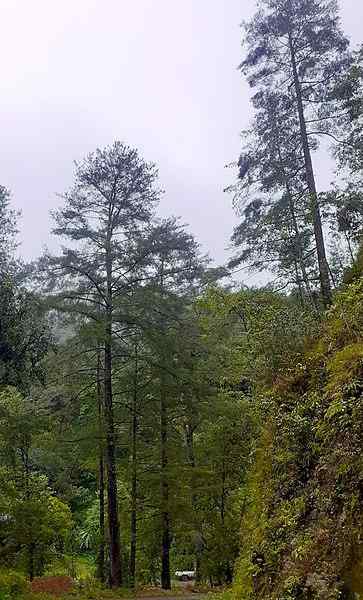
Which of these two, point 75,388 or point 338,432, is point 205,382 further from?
point 338,432

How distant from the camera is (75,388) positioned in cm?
1417

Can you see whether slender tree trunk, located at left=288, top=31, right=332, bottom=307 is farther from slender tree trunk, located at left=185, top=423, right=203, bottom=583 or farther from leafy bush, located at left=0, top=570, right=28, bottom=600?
leafy bush, located at left=0, top=570, right=28, bottom=600

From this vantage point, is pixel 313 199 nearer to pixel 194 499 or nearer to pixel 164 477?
pixel 164 477

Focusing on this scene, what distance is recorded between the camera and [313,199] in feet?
39.7

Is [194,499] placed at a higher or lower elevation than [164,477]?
lower

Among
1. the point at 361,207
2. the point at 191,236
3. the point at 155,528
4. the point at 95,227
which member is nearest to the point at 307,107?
the point at 361,207

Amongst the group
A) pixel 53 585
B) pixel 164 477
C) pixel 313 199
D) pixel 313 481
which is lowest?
pixel 53 585

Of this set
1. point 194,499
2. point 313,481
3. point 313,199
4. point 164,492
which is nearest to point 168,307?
point 313,199

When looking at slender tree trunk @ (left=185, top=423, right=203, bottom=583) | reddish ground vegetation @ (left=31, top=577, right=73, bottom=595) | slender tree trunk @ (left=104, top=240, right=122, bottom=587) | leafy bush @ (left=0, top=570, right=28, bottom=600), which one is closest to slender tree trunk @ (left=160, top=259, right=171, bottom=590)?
slender tree trunk @ (left=185, top=423, right=203, bottom=583)

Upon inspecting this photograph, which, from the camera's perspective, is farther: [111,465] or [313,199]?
[111,465]

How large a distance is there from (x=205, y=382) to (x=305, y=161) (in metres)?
6.98

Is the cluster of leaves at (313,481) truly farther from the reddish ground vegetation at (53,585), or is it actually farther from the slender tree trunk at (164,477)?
the slender tree trunk at (164,477)

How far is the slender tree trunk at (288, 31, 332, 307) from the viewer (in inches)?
470

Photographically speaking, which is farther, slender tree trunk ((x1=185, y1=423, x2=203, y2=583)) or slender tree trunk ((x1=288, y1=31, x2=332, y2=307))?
slender tree trunk ((x1=185, y1=423, x2=203, y2=583))
